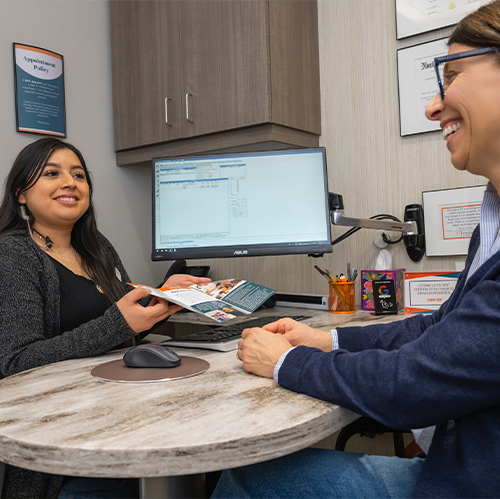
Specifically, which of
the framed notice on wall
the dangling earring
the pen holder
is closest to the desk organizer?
the pen holder

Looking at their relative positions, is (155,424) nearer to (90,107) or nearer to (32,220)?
(32,220)

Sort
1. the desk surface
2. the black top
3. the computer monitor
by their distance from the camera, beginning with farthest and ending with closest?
the computer monitor, the black top, the desk surface

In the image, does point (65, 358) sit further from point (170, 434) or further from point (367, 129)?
point (367, 129)

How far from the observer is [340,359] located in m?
0.76

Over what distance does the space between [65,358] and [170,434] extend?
56cm

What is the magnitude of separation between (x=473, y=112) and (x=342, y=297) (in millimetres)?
998

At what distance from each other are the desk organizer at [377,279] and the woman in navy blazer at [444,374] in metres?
0.71

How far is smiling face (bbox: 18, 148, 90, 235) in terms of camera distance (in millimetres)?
1436

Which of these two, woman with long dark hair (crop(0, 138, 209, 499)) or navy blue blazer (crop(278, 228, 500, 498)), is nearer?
navy blue blazer (crop(278, 228, 500, 498))

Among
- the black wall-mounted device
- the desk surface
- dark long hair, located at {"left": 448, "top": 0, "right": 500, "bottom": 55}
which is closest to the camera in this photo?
the desk surface

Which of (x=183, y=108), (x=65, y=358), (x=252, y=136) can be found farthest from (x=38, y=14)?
(x=65, y=358)

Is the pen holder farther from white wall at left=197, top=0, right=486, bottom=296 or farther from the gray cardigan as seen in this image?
the gray cardigan

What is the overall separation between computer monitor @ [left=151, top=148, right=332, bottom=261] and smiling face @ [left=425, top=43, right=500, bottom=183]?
80 centimetres

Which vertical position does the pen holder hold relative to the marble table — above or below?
above
